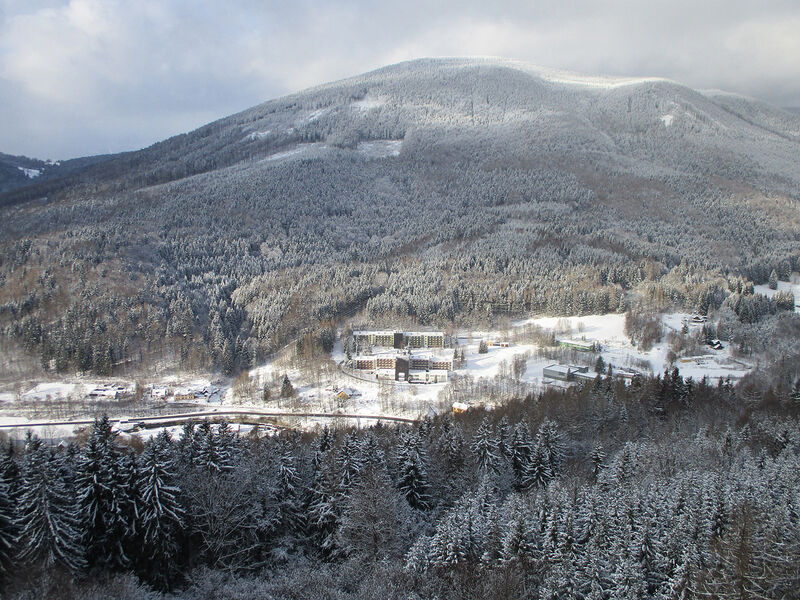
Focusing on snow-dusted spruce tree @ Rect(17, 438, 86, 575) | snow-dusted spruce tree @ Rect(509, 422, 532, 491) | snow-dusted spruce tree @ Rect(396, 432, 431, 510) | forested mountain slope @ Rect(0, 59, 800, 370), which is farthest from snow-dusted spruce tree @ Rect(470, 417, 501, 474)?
forested mountain slope @ Rect(0, 59, 800, 370)

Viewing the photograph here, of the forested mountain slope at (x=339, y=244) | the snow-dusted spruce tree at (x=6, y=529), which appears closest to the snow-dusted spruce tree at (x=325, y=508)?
the snow-dusted spruce tree at (x=6, y=529)

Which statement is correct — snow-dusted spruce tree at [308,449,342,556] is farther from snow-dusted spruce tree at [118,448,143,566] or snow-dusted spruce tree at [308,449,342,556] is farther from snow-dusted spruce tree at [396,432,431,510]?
snow-dusted spruce tree at [118,448,143,566]

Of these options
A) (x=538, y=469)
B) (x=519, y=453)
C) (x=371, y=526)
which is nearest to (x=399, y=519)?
(x=371, y=526)

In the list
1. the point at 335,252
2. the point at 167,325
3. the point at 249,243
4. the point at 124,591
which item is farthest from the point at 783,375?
the point at 249,243

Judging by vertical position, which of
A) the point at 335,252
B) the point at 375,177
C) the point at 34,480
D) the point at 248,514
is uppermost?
the point at 375,177

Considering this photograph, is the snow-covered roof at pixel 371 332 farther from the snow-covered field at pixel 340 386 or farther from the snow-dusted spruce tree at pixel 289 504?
the snow-dusted spruce tree at pixel 289 504

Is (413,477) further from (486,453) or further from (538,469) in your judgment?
(538,469)

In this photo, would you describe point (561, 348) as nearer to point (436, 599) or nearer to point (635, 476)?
point (635, 476)
